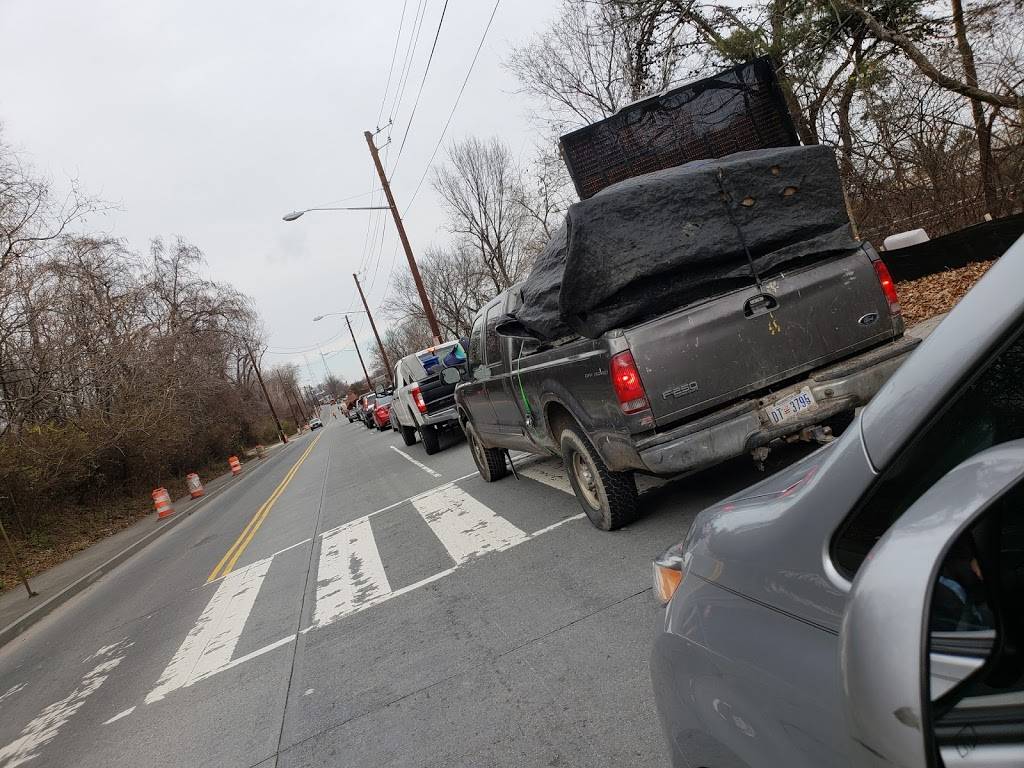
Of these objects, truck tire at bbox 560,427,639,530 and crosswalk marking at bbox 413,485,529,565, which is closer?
truck tire at bbox 560,427,639,530

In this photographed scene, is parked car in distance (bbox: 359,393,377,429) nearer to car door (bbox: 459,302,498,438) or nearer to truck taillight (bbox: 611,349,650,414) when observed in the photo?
car door (bbox: 459,302,498,438)

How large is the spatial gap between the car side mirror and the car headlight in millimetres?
760

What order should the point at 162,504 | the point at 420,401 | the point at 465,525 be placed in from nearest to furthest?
1. the point at 465,525
2. the point at 420,401
3. the point at 162,504

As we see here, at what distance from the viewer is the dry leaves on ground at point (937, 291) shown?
10828 mm

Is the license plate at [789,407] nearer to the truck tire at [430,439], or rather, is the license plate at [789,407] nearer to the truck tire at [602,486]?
the truck tire at [602,486]

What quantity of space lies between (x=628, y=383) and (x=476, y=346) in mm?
3573

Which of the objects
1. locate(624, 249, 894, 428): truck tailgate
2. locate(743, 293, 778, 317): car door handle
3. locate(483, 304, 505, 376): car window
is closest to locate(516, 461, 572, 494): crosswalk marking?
locate(483, 304, 505, 376): car window

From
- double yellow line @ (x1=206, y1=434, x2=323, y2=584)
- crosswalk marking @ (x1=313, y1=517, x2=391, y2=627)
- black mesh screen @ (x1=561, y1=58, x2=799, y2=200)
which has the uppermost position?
black mesh screen @ (x1=561, y1=58, x2=799, y2=200)

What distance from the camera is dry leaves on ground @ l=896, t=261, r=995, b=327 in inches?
426

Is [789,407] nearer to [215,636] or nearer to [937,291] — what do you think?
[215,636]

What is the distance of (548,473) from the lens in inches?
346

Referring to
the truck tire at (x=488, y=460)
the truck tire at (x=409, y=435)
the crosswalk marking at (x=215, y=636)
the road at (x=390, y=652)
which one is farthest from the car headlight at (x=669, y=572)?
the truck tire at (x=409, y=435)

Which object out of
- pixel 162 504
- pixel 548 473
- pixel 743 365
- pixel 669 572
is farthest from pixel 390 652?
pixel 162 504

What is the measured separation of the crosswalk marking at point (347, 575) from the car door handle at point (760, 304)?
3.61 meters
